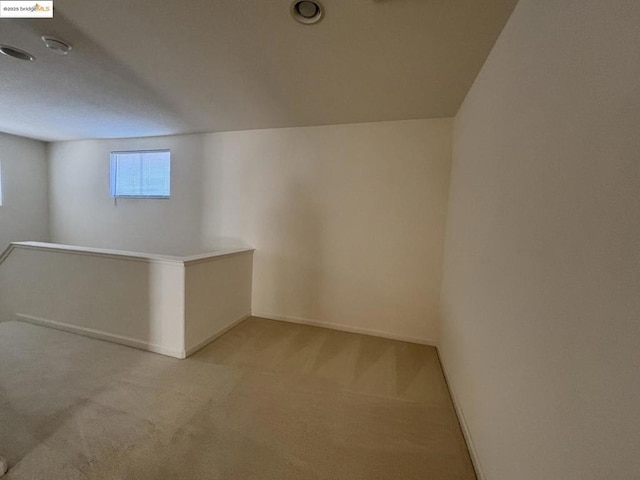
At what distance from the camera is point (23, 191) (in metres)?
3.84

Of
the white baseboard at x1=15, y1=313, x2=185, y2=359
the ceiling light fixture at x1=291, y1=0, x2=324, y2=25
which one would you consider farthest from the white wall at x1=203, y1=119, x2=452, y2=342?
the ceiling light fixture at x1=291, y1=0, x2=324, y2=25

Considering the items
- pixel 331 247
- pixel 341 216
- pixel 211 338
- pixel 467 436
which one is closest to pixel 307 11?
pixel 341 216

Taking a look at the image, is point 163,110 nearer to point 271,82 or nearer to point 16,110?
point 271,82

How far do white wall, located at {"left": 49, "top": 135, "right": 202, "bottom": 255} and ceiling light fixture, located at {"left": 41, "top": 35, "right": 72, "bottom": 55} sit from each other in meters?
1.62

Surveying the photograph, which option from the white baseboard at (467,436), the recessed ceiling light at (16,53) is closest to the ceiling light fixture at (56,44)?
the recessed ceiling light at (16,53)

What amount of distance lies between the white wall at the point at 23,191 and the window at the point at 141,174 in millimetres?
1467

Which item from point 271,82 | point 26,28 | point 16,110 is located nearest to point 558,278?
point 271,82

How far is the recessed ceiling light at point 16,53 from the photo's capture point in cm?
165

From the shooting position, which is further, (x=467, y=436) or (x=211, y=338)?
(x=211, y=338)

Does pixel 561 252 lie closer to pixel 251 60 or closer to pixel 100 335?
pixel 251 60

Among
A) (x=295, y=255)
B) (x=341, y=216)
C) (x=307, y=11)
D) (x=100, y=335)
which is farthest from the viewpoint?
(x=295, y=255)

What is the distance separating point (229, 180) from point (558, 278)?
3224 mm

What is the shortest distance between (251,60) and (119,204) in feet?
11.2

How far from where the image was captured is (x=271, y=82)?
1.95 metres
